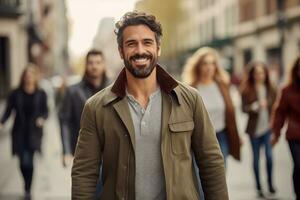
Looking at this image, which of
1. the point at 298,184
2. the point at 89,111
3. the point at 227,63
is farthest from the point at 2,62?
the point at 89,111

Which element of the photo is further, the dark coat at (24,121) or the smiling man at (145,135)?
the dark coat at (24,121)

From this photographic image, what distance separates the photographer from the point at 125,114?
278 cm

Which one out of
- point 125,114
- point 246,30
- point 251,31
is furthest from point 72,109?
point 246,30

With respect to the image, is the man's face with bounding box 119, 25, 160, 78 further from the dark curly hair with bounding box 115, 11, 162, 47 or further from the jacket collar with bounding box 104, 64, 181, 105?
the jacket collar with bounding box 104, 64, 181, 105

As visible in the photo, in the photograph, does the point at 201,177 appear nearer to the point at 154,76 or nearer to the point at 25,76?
the point at 154,76

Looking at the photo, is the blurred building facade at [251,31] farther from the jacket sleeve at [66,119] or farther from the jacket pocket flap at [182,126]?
the jacket pocket flap at [182,126]

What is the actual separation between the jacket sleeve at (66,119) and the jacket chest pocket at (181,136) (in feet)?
11.1

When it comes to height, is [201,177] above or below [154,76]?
below

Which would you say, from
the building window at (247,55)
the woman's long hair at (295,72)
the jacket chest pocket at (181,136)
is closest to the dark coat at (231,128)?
the woman's long hair at (295,72)

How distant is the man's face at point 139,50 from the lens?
2.75 metres

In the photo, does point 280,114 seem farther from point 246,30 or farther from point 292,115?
point 246,30

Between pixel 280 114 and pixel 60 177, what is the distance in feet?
14.3

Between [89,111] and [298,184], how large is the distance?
148 inches

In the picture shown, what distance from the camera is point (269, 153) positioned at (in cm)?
785
